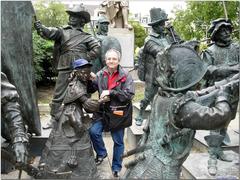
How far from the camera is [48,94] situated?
11875mm

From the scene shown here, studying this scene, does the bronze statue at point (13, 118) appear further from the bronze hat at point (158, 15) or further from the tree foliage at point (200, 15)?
the tree foliage at point (200, 15)

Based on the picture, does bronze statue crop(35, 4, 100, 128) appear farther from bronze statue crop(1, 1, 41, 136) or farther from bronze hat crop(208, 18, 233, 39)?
bronze hat crop(208, 18, 233, 39)

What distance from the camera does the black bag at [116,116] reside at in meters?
4.47

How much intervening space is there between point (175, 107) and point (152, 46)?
3370 millimetres

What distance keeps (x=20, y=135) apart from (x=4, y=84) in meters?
0.45

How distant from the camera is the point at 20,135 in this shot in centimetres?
329

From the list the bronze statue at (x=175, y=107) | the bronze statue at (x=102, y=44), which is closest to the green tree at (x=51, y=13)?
the bronze statue at (x=102, y=44)

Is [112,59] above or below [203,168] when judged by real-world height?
above

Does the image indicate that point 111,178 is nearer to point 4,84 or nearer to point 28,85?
point 28,85

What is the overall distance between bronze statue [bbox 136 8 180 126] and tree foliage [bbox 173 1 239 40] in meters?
9.00

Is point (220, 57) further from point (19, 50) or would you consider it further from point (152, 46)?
point (19, 50)

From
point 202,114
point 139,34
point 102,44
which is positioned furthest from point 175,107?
point 139,34

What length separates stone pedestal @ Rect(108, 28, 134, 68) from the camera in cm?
1046

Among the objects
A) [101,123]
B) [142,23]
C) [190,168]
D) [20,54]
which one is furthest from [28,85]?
[142,23]
